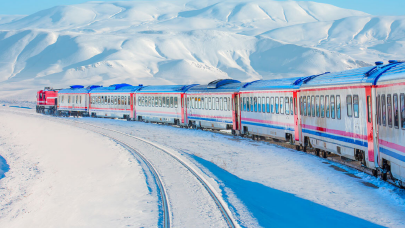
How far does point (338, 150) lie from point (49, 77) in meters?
179

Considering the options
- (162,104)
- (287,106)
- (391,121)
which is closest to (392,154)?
(391,121)

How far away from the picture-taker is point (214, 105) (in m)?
33.1

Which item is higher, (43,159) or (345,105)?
(345,105)

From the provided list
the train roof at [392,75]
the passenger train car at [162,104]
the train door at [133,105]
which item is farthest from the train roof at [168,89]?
the train roof at [392,75]

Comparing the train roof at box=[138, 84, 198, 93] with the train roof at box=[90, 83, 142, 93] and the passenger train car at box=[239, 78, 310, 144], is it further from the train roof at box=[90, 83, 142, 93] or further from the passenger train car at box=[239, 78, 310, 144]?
the passenger train car at box=[239, 78, 310, 144]

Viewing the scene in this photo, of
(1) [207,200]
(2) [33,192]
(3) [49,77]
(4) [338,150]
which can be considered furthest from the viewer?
(3) [49,77]

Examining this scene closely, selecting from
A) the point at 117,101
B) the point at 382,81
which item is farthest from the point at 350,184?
the point at 117,101

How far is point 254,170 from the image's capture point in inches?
700

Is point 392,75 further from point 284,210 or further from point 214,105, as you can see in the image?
point 214,105

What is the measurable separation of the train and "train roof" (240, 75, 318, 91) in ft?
0.10

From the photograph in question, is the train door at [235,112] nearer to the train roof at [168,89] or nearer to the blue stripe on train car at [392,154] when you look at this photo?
the train roof at [168,89]

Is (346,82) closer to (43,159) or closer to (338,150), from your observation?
(338,150)

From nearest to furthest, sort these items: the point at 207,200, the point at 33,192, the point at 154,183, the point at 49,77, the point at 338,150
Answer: the point at 207,200, the point at 154,183, the point at 338,150, the point at 33,192, the point at 49,77

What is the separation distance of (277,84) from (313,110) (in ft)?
15.7
